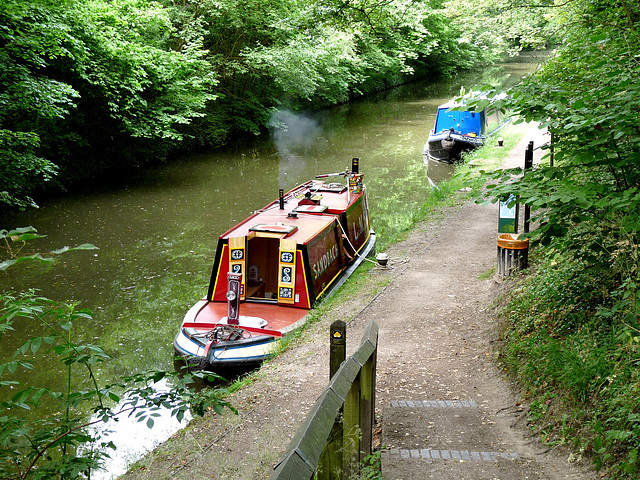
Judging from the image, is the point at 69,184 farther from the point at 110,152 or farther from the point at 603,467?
the point at 603,467

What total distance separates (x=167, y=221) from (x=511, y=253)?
10.6 meters

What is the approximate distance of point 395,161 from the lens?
23750 millimetres

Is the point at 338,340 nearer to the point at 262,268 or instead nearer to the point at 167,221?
the point at 262,268

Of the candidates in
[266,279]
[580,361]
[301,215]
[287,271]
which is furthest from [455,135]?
[580,361]

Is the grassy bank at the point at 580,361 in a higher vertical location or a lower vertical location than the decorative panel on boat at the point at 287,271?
higher

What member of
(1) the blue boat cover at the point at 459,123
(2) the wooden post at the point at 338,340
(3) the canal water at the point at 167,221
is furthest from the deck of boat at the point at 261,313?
(1) the blue boat cover at the point at 459,123

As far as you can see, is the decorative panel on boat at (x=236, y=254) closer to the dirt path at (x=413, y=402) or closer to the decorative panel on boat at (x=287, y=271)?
the decorative panel on boat at (x=287, y=271)

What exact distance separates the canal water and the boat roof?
203 cm

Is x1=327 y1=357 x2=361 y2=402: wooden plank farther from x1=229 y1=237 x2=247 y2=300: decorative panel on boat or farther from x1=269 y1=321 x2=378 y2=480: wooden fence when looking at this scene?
x1=229 y1=237 x2=247 y2=300: decorative panel on boat

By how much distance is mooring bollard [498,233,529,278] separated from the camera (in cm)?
813

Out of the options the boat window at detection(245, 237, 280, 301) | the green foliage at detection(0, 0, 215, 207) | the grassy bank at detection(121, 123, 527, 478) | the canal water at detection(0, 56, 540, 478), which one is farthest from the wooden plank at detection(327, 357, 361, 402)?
the green foliage at detection(0, 0, 215, 207)

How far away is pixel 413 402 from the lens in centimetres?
532

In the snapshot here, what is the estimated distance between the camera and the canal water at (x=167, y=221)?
9.91 metres

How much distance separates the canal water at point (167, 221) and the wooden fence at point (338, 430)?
3.63m
